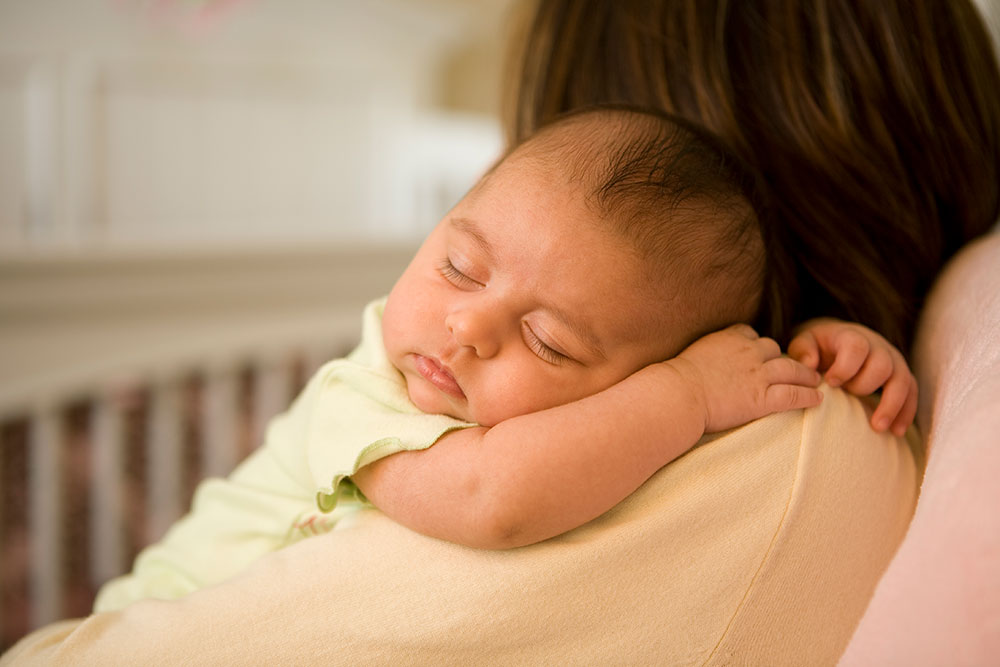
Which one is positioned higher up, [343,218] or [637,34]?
[637,34]

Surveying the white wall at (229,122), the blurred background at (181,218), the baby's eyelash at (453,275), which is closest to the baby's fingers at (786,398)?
the baby's eyelash at (453,275)

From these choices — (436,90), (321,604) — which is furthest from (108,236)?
(321,604)

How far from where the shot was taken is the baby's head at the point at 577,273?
583mm

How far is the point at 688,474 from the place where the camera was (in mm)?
527

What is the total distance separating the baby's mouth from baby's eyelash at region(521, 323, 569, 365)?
0.06m

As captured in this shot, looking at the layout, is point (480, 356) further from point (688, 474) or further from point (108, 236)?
point (108, 236)

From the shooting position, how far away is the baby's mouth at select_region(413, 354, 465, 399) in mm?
601

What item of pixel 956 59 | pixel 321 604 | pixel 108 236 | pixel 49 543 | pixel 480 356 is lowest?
pixel 49 543

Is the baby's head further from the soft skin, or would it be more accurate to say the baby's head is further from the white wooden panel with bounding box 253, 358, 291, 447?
the white wooden panel with bounding box 253, 358, 291, 447

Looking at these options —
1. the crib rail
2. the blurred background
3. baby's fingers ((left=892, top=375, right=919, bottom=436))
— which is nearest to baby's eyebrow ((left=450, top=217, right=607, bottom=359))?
baby's fingers ((left=892, top=375, right=919, bottom=436))

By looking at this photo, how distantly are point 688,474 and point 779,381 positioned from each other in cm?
10

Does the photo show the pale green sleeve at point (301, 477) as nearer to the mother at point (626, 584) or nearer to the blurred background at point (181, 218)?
the mother at point (626, 584)

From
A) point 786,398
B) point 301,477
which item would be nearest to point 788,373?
point 786,398

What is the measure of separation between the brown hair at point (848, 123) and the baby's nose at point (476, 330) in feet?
0.80
